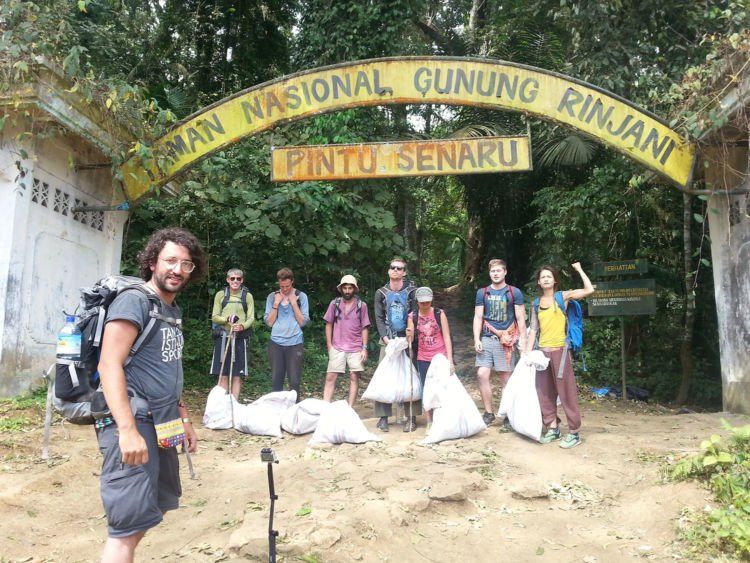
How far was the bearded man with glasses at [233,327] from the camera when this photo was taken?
22.1 feet

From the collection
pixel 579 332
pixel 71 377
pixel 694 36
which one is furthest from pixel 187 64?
pixel 71 377

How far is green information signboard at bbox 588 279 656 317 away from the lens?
8648 mm

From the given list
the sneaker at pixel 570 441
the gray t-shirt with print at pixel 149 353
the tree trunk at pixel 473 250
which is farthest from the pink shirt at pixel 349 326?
the tree trunk at pixel 473 250

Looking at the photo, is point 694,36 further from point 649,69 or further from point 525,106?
point 525,106

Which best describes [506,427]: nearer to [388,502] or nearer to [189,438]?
[388,502]

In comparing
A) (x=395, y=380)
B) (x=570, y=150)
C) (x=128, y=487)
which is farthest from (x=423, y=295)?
(x=570, y=150)

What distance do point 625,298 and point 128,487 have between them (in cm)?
802

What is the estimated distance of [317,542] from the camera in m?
3.37

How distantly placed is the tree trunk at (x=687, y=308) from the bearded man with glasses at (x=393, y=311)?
11.8 ft

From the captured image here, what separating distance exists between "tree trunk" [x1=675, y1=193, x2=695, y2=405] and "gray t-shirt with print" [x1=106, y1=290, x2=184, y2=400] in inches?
252

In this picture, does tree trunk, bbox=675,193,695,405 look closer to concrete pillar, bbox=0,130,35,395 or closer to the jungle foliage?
the jungle foliage

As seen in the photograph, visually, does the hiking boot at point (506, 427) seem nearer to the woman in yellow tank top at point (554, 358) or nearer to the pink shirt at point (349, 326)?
the woman in yellow tank top at point (554, 358)

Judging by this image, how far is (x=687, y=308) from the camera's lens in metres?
8.48

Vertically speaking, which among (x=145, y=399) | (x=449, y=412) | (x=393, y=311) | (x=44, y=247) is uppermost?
Answer: (x=44, y=247)
